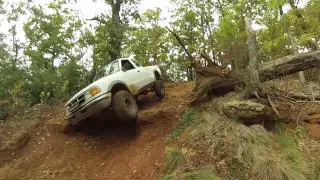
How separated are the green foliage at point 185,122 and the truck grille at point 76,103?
2.70 m

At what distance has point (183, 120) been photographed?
923 cm

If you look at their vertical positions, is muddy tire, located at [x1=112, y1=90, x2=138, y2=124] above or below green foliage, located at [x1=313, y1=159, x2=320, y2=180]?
above

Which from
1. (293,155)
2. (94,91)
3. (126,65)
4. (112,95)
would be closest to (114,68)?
(126,65)

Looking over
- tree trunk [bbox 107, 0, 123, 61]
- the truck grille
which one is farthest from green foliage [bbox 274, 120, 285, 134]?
tree trunk [bbox 107, 0, 123, 61]

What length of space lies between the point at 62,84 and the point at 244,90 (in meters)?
9.40

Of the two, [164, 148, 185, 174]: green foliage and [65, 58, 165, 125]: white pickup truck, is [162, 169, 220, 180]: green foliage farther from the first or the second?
[65, 58, 165, 125]: white pickup truck

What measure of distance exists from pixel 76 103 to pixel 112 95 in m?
1.02

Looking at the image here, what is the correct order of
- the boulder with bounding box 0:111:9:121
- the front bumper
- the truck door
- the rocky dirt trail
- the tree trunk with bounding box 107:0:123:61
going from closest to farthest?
the front bumper
the rocky dirt trail
the truck door
the boulder with bounding box 0:111:9:121
the tree trunk with bounding box 107:0:123:61

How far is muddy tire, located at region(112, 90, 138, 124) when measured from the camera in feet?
26.9

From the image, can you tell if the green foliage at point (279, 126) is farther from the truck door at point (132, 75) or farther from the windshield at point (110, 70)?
the windshield at point (110, 70)

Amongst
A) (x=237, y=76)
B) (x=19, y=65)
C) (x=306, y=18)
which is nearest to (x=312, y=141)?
(x=237, y=76)

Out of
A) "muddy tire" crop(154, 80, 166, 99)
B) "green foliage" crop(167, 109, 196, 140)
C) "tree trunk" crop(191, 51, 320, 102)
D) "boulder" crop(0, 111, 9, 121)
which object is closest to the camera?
"tree trunk" crop(191, 51, 320, 102)

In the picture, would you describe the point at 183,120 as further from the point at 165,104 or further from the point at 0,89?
the point at 0,89

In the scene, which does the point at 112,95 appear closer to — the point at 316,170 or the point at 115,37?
the point at 316,170
